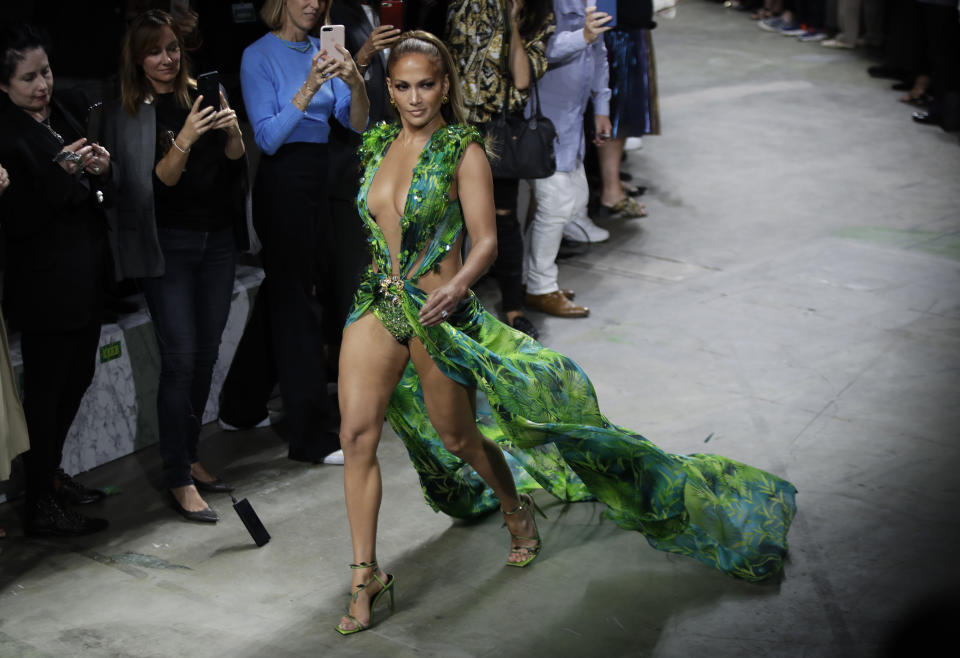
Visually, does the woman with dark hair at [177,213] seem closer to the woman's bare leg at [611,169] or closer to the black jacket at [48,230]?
the black jacket at [48,230]

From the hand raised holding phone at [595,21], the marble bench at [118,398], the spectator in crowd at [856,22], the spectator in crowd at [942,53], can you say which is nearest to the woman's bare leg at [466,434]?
the marble bench at [118,398]

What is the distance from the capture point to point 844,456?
516 centimetres

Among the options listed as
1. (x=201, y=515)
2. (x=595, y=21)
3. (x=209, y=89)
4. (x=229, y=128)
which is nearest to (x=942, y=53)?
(x=595, y=21)

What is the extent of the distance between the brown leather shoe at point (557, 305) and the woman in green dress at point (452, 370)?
2.55 m

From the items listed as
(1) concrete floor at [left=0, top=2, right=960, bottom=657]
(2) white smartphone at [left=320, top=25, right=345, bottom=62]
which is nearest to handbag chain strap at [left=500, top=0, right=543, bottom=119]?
(1) concrete floor at [left=0, top=2, right=960, bottom=657]

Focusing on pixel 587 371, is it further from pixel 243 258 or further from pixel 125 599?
pixel 125 599

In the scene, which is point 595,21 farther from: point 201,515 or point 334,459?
point 201,515

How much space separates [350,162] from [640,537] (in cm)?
213

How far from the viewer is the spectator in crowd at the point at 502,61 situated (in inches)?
233

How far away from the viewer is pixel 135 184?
4.59 meters

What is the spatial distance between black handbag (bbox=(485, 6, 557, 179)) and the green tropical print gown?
1.94 m

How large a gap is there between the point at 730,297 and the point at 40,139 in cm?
408

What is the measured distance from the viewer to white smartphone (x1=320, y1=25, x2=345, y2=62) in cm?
471

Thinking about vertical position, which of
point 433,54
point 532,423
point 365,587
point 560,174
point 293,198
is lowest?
point 365,587
